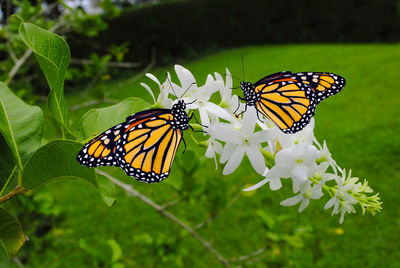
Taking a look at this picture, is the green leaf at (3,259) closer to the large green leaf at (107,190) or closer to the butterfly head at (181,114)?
the large green leaf at (107,190)

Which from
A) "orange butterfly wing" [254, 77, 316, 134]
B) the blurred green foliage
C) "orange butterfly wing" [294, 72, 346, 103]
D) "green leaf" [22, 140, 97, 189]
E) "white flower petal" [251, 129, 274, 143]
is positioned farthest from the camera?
the blurred green foliage

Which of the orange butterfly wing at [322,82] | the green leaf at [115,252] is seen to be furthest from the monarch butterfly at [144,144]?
the green leaf at [115,252]

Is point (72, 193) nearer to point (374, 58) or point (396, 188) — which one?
point (396, 188)

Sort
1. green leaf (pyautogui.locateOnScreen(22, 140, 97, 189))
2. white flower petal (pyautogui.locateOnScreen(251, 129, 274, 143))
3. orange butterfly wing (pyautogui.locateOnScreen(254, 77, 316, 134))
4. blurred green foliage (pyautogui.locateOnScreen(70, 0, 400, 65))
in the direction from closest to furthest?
green leaf (pyautogui.locateOnScreen(22, 140, 97, 189)), white flower petal (pyautogui.locateOnScreen(251, 129, 274, 143)), orange butterfly wing (pyautogui.locateOnScreen(254, 77, 316, 134)), blurred green foliage (pyautogui.locateOnScreen(70, 0, 400, 65))

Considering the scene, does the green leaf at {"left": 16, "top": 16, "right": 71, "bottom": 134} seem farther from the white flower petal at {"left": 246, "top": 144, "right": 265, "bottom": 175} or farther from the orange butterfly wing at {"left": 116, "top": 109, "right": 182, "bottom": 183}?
the white flower petal at {"left": 246, "top": 144, "right": 265, "bottom": 175}

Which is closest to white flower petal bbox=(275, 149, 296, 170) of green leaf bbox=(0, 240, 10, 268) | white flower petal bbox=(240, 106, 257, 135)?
white flower petal bbox=(240, 106, 257, 135)

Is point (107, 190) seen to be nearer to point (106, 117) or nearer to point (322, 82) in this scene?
point (106, 117)
